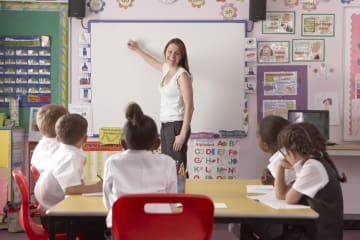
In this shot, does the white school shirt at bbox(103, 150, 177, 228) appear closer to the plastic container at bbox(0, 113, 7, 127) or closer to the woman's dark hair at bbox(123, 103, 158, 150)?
the woman's dark hair at bbox(123, 103, 158, 150)

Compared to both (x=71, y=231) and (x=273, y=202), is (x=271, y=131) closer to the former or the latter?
(x=273, y=202)

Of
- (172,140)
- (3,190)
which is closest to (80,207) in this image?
(172,140)

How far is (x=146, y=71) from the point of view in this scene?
5086 mm

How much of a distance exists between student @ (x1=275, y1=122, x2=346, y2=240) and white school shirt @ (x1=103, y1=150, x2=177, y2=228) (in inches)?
24.0

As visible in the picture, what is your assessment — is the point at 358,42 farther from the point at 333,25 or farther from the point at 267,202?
the point at 267,202

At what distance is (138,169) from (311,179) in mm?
807

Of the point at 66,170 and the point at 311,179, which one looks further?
the point at 66,170

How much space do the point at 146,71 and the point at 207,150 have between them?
94 centimetres

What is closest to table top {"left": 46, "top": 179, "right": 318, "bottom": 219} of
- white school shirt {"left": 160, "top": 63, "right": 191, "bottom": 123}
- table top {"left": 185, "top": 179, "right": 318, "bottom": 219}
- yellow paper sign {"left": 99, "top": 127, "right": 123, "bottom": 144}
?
table top {"left": 185, "top": 179, "right": 318, "bottom": 219}

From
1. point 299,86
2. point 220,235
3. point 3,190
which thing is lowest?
point 220,235

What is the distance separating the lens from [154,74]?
5.08 meters

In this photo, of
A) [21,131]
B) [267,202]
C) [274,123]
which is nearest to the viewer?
[267,202]

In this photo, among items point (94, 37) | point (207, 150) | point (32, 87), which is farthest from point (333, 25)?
point (32, 87)

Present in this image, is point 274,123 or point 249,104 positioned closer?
point 274,123
